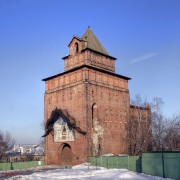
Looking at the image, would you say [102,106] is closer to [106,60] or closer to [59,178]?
[106,60]

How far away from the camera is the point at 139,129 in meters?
32.2

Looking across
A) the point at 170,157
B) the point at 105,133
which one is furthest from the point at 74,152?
the point at 170,157

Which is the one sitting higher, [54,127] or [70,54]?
[70,54]

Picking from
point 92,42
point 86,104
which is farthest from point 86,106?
point 92,42

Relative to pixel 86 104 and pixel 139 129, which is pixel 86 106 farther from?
pixel 139 129

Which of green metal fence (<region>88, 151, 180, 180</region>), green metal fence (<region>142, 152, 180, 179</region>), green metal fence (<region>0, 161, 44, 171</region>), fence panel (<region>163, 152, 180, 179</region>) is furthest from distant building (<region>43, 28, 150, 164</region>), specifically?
fence panel (<region>163, 152, 180, 179</region>)

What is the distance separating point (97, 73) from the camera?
31391 millimetres

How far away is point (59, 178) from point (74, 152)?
38.1ft

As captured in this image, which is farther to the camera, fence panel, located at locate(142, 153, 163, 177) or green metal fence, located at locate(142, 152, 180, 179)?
fence panel, located at locate(142, 153, 163, 177)

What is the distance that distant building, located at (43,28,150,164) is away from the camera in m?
29.4

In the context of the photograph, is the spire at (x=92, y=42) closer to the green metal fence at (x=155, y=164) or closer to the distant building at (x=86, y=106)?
the distant building at (x=86, y=106)

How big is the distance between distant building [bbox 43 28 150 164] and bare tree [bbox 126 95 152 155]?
0.80m

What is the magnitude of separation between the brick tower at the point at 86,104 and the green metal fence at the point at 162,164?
9.87 metres

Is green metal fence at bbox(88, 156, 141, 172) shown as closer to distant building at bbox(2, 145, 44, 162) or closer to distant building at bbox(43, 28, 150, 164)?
distant building at bbox(43, 28, 150, 164)
